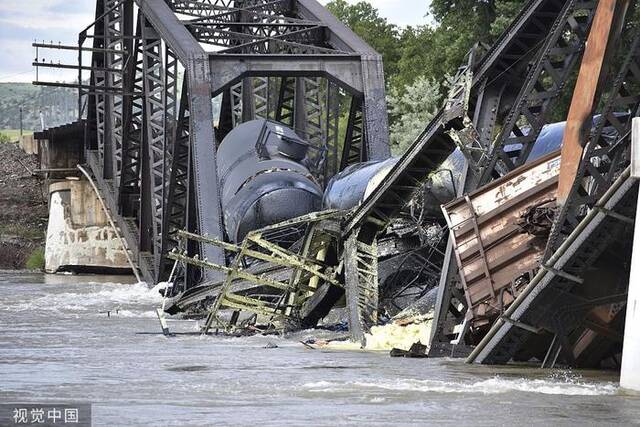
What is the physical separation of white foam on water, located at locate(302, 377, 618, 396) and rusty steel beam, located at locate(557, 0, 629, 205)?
9.36ft

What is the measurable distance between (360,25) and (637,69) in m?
77.7

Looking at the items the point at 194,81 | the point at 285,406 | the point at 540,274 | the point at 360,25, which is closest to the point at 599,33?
the point at 540,274

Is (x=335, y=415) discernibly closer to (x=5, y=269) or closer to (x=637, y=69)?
A: (x=637, y=69)

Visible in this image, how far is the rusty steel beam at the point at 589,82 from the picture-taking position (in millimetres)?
19688

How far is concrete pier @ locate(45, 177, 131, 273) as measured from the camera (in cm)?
5253

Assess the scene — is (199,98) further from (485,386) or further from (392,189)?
(485,386)

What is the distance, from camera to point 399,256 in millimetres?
27391

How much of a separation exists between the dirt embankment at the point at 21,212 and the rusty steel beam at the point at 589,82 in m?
40.0

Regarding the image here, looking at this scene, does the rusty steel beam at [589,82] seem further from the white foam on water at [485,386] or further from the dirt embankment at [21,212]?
the dirt embankment at [21,212]

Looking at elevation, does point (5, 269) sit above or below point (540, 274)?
below

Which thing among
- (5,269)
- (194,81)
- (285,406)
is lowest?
(5,269)

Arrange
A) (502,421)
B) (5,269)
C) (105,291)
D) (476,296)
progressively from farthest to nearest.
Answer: (5,269) → (105,291) → (476,296) → (502,421)

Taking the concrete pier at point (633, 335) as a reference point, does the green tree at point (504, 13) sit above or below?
above

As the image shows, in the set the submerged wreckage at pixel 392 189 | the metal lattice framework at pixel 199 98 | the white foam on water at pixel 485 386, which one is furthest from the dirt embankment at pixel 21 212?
the white foam on water at pixel 485 386
